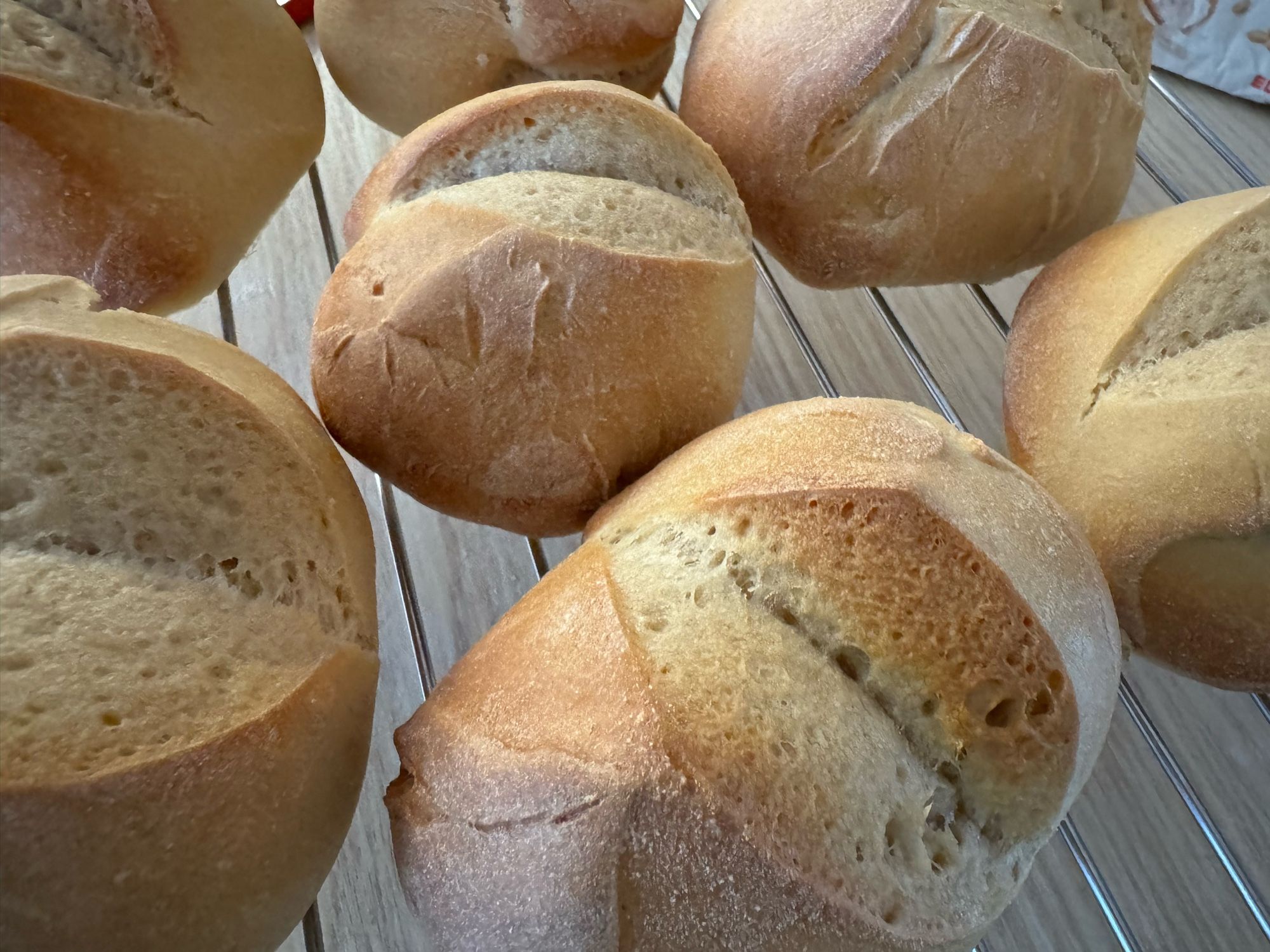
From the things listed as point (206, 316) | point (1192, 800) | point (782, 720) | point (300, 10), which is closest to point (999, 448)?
point (1192, 800)

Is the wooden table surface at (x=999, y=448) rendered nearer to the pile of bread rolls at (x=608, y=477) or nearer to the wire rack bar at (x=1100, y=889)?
the wire rack bar at (x=1100, y=889)

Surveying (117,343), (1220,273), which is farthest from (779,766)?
(1220,273)

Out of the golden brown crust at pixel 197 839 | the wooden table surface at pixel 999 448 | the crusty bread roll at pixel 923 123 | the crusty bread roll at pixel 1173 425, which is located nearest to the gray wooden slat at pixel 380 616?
the wooden table surface at pixel 999 448

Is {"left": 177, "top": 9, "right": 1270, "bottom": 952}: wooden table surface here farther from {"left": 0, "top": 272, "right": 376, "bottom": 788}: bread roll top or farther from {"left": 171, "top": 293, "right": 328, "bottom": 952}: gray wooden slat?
{"left": 0, "top": 272, "right": 376, "bottom": 788}: bread roll top

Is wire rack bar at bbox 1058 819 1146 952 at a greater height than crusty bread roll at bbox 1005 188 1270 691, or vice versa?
crusty bread roll at bbox 1005 188 1270 691

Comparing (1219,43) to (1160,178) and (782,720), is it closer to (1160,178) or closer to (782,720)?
(1160,178)

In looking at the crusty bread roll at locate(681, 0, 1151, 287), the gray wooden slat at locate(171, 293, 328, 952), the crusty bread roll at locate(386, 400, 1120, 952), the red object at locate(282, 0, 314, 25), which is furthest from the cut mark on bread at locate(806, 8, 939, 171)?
the red object at locate(282, 0, 314, 25)
